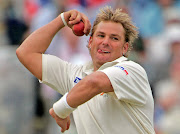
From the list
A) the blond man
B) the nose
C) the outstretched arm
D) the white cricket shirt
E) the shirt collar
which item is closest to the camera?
the outstretched arm

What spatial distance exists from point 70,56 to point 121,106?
3617 millimetres

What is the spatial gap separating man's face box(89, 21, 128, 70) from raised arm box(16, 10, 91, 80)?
14cm

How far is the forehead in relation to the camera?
4.66 m

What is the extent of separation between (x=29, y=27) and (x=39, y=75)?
378 cm

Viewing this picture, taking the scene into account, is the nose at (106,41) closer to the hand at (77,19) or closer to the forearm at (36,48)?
the hand at (77,19)

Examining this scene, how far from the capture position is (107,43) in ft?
15.0

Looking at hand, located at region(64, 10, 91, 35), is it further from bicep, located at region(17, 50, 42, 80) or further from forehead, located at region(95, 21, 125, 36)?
bicep, located at region(17, 50, 42, 80)

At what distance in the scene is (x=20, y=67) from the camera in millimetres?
7504

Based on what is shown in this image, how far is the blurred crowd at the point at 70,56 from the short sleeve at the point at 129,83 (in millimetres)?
2729

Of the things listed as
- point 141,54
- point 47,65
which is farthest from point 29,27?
point 47,65

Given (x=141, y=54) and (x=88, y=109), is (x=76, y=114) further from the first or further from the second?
(x=141, y=54)

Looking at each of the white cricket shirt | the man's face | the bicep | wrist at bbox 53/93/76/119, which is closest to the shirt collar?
the white cricket shirt

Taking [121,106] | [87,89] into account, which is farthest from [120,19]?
[87,89]

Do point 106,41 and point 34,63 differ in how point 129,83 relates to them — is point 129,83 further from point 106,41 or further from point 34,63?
point 34,63
